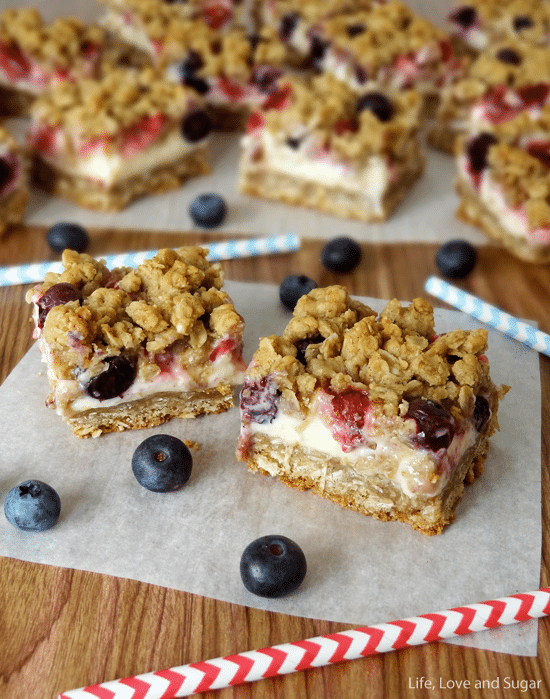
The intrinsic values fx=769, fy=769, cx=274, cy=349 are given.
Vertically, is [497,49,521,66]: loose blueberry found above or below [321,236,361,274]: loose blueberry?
above

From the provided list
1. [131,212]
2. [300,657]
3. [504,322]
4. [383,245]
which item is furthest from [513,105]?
[300,657]

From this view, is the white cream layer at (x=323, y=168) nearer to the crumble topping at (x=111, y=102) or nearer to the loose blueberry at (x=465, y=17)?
the crumble topping at (x=111, y=102)

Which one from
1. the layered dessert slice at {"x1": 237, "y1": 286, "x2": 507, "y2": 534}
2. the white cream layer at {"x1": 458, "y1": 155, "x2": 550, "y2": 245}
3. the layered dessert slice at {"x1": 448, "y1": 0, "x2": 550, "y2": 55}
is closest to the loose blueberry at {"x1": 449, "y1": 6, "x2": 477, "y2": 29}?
the layered dessert slice at {"x1": 448, "y1": 0, "x2": 550, "y2": 55}

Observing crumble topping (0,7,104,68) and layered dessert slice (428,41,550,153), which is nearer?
layered dessert slice (428,41,550,153)

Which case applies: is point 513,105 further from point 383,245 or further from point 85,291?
point 85,291

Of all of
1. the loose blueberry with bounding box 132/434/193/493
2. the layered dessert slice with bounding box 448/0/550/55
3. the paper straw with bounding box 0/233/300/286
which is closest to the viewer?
the loose blueberry with bounding box 132/434/193/493

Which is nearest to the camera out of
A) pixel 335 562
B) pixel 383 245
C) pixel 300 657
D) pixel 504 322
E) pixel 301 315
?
pixel 300 657

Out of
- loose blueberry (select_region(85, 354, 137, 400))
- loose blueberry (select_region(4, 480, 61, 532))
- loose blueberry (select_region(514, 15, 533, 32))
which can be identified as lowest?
→ loose blueberry (select_region(4, 480, 61, 532))

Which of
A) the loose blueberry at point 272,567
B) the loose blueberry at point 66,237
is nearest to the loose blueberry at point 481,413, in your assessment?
the loose blueberry at point 272,567

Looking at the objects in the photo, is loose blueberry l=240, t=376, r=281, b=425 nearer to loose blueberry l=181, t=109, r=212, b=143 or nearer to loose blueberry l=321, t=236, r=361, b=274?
loose blueberry l=321, t=236, r=361, b=274
